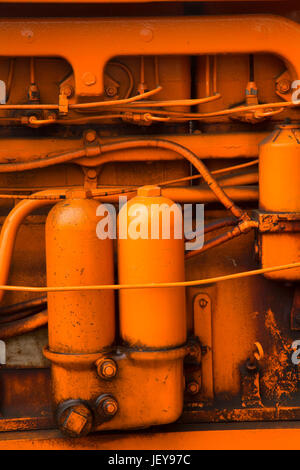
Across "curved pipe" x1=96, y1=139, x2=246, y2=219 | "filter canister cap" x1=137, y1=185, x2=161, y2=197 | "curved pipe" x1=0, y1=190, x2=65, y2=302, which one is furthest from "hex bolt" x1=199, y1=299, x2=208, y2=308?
"curved pipe" x1=0, y1=190, x2=65, y2=302

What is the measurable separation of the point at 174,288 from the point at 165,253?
12 cm

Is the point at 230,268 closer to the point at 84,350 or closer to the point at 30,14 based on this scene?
the point at 84,350

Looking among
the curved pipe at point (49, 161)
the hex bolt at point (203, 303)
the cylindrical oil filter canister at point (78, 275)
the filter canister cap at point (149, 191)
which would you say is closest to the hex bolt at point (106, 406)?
the cylindrical oil filter canister at point (78, 275)

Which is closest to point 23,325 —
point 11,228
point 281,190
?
point 11,228

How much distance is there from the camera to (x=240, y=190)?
87.3 inches

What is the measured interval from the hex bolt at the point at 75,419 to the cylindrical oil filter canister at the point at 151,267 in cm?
26

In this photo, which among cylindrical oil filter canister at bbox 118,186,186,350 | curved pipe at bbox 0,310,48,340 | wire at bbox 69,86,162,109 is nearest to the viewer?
cylindrical oil filter canister at bbox 118,186,186,350

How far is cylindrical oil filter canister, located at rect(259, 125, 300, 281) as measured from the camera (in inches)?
80.1

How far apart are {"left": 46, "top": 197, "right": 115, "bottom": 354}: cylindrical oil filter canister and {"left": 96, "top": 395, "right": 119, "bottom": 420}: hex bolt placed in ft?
0.52

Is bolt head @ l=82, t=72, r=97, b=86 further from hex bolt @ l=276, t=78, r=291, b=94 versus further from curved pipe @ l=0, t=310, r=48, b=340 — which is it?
curved pipe @ l=0, t=310, r=48, b=340

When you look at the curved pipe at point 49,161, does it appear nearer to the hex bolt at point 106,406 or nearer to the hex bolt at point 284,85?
the hex bolt at point 284,85

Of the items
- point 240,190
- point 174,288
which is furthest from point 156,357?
point 240,190

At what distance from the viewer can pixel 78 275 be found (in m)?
1.93

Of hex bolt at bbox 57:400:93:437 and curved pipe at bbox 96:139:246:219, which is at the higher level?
curved pipe at bbox 96:139:246:219
